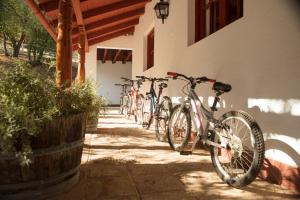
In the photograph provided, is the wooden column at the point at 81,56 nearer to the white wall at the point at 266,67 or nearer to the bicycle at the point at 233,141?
the white wall at the point at 266,67

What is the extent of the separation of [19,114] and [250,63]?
1.98 metres

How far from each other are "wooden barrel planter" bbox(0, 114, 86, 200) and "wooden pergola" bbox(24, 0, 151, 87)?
0.55 m

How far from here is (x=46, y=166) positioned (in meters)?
1.88

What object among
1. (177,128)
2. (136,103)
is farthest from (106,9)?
(177,128)

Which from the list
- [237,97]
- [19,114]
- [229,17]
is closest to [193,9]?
[229,17]

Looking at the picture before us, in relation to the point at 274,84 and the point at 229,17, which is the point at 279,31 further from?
the point at 229,17

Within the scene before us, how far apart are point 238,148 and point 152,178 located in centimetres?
75

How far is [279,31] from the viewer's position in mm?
2250

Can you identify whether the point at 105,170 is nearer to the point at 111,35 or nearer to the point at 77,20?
the point at 77,20

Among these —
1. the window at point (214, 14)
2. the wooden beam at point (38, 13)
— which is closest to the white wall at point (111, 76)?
the wooden beam at point (38, 13)

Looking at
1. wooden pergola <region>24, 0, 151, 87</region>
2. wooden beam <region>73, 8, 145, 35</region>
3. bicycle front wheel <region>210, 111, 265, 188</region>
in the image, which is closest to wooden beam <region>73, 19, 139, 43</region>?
wooden pergola <region>24, 0, 151, 87</region>

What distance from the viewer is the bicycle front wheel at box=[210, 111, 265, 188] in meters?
2.05

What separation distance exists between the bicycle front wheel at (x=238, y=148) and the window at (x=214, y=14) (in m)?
1.38

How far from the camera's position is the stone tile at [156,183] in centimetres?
218
